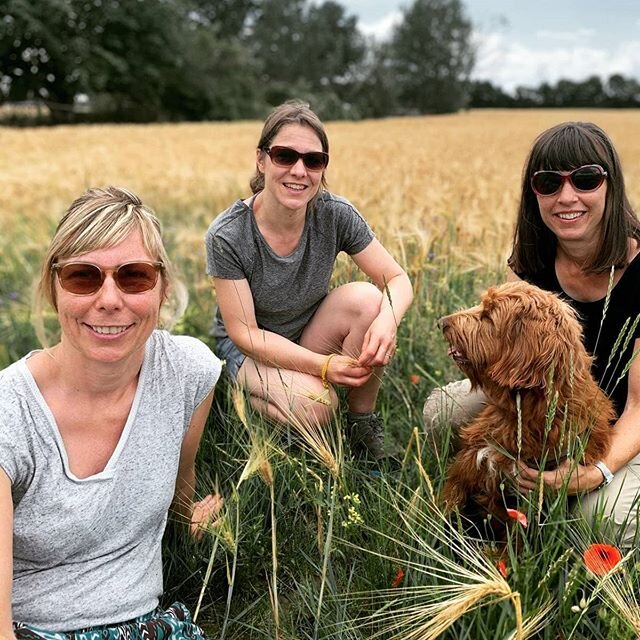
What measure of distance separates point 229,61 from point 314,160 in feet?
197

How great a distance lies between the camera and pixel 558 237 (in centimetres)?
312

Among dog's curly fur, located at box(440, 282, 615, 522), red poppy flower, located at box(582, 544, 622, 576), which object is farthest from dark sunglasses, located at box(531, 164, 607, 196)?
red poppy flower, located at box(582, 544, 622, 576)

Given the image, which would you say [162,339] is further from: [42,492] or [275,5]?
[275,5]

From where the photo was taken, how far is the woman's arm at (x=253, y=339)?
3.24m

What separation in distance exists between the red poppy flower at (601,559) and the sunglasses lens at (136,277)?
1.57 meters

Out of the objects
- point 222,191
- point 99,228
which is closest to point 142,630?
point 99,228

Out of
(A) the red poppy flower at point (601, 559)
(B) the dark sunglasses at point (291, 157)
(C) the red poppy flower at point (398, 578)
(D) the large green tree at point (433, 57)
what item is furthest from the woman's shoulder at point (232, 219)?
(D) the large green tree at point (433, 57)

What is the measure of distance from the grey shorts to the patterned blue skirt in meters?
1.33

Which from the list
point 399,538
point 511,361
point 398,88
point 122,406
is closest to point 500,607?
point 399,538

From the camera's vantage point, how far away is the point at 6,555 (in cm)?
192

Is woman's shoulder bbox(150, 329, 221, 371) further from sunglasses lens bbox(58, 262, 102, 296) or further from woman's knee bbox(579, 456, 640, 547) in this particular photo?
woman's knee bbox(579, 456, 640, 547)

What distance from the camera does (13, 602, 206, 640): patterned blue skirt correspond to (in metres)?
2.07

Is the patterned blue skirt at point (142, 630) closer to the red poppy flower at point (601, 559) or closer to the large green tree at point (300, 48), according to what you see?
the red poppy flower at point (601, 559)

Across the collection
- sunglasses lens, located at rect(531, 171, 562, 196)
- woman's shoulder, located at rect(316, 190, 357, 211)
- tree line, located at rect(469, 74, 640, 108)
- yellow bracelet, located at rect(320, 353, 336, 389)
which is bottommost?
yellow bracelet, located at rect(320, 353, 336, 389)
